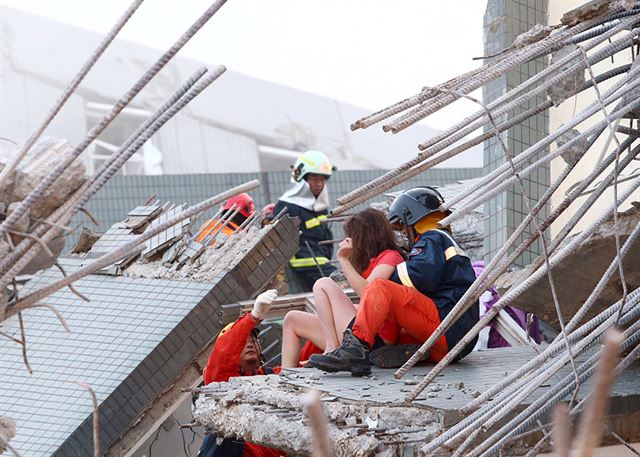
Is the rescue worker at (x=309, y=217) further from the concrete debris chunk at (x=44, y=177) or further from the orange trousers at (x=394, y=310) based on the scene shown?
the concrete debris chunk at (x=44, y=177)

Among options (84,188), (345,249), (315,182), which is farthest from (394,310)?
(315,182)

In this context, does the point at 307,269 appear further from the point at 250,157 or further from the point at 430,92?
the point at 250,157

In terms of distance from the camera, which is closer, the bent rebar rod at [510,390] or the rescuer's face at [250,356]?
the bent rebar rod at [510,390]

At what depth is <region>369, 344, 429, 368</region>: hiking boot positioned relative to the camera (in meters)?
7.40

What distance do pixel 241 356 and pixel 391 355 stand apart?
1.67 m

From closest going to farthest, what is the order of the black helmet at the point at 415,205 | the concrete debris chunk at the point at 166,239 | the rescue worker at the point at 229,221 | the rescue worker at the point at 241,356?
the black helmet at the point at 415,205
the rescue worker at the point at 241,356
the concrete debris chunk at the point at 166,239
the rescue worker at the point at 229,221

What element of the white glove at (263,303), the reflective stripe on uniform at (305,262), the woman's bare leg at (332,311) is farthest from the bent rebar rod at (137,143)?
the reflective stripe on uniform at (305,262)

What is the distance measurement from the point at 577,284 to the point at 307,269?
5.85m

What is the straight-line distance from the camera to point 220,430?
7.18 meters

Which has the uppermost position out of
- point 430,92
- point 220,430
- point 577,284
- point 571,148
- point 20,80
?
point 20,80

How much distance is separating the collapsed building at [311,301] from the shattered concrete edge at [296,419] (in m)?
0.01

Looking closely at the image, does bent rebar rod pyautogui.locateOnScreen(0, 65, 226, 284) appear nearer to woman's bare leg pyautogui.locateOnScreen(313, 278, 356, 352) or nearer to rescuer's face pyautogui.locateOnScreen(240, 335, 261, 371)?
woman's bare leg pyautogui.locateOnScreen(313, 278, 356, 352)

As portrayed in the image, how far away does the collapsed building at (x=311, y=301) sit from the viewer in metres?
4.29

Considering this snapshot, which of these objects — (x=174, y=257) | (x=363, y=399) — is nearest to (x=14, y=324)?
(x=174, y=257)
